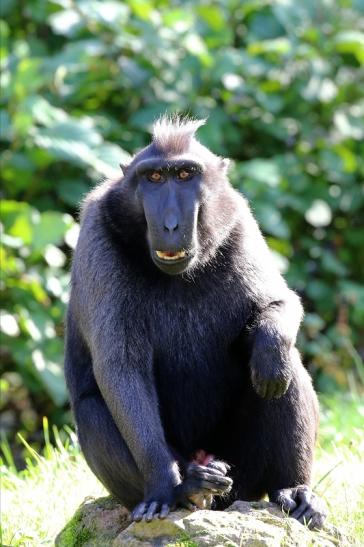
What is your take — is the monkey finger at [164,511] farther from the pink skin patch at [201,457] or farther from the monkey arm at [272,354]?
the monkey arm at [272,354]

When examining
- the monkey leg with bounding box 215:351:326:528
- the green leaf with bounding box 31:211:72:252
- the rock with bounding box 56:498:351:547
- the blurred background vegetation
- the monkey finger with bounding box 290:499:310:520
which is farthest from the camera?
the blurred background vegetation

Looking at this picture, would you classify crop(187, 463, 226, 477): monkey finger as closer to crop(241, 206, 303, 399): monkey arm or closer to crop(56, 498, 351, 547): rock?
crop(56, 498, 351, 547): rock

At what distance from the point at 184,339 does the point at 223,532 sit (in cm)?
104

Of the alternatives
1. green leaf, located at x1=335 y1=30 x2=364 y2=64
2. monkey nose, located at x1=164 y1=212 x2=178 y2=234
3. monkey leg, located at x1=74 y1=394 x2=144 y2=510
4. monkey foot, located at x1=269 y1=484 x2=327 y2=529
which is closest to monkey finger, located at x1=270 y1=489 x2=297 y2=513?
monkey foot, located at x1=269 y1=484 x2=327 y2=529

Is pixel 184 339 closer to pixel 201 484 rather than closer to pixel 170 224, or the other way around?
pixel 170 224

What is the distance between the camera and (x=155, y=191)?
4.88m

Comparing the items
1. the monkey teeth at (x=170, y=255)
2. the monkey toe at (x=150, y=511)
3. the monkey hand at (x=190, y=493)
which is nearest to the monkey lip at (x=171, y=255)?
the monkey teeth at (x=170, y=255)

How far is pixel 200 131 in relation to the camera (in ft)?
28.6

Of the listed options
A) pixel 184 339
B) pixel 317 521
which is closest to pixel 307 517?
pixel 317 521

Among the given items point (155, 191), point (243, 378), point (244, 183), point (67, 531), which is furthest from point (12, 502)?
point (244, 183)

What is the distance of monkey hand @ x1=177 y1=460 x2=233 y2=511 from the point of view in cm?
436

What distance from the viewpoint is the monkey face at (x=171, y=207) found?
15.3ft

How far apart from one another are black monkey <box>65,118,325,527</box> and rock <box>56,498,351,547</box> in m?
0.21

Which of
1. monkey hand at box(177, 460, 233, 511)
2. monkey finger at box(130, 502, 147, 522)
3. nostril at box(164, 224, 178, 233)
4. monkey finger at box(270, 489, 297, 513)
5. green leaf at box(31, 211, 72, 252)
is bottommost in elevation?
monkey finger at box(270, 489, 297, 513)
